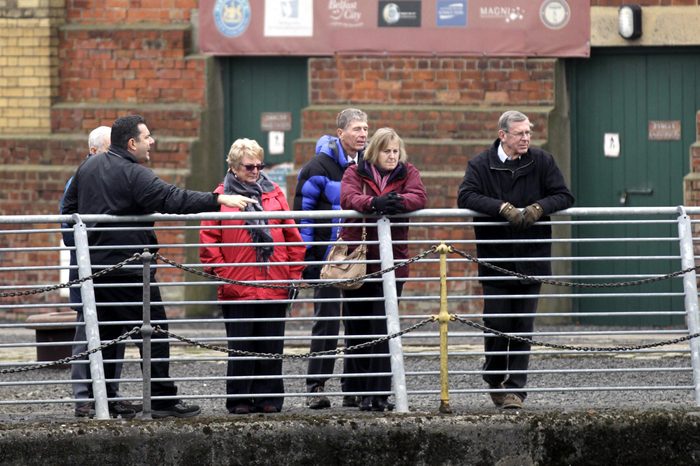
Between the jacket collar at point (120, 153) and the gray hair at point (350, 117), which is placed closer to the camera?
the jacket collar at point (120, 153)

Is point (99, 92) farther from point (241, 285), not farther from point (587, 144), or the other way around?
point (241, 285)

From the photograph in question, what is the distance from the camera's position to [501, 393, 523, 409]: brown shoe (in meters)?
10.5

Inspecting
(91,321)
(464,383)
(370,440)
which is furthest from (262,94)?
(370,440)

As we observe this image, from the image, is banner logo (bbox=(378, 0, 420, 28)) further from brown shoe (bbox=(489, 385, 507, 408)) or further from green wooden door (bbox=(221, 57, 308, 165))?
brown shoe (bbox=(489, 385, 507, 408))

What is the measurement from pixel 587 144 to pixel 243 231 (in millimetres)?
7023

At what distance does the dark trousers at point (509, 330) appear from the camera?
10750 mm

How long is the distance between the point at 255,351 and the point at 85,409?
3.74 ft

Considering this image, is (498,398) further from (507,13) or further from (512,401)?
(507,13)

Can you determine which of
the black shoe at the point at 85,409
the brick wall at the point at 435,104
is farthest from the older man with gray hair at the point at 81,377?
the brick wall at the point at 435,104

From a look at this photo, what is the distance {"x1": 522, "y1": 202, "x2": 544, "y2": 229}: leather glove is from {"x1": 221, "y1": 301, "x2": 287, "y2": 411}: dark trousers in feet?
5.37

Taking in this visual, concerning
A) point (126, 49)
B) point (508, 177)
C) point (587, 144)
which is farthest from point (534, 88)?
point (508, 177)

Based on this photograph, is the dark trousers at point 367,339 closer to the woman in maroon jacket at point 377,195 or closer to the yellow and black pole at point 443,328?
the woman in maroon jacket at point 377,195

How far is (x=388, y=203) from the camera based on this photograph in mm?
10414

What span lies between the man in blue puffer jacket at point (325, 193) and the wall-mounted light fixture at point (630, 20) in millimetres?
5485
